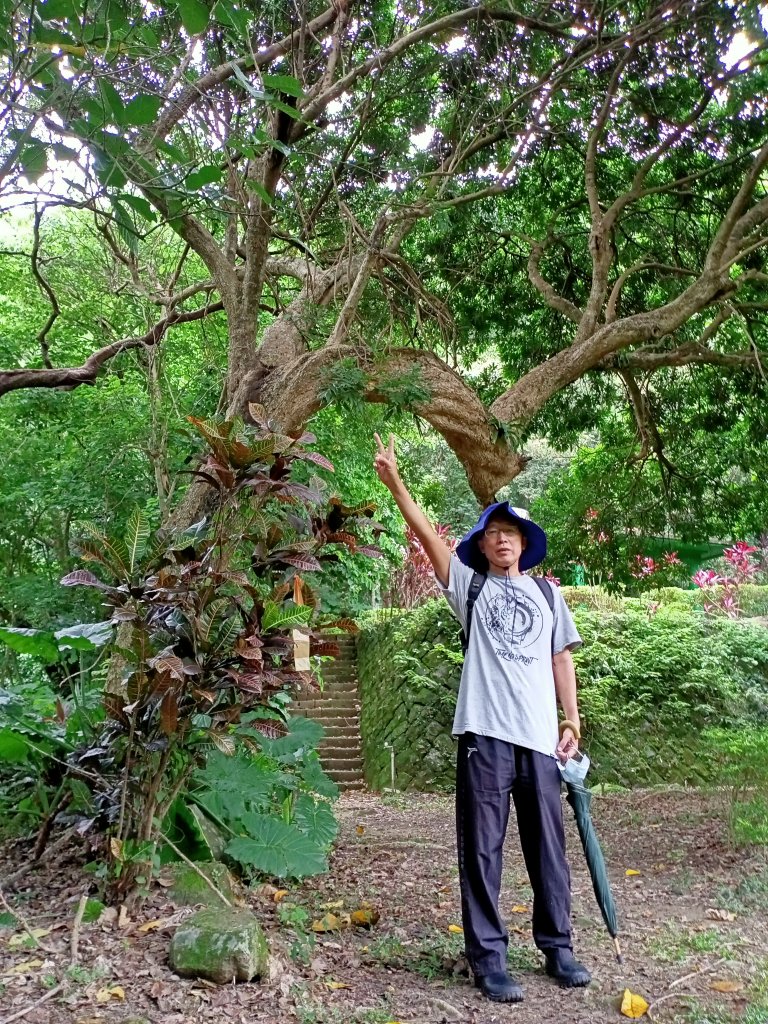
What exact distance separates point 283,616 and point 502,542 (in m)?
0.84

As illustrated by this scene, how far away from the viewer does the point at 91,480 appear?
26.8ft

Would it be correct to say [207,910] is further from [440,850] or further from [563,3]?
[563,3]

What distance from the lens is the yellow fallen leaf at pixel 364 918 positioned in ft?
11.0

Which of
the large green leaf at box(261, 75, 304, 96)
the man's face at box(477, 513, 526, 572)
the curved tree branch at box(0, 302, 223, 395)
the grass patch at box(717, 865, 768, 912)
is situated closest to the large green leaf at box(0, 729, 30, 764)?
the curved tree branch at box(0, 302, 223, 395)

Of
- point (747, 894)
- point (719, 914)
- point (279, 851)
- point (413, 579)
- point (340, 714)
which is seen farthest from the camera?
point (413, 579)

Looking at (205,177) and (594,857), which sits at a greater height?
(205,177)

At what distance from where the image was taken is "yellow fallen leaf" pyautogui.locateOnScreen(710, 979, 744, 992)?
272cm

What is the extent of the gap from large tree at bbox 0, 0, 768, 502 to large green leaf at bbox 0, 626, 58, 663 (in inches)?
57.7

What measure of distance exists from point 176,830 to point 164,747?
742 mm

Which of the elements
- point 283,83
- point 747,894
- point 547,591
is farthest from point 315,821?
point 283,83

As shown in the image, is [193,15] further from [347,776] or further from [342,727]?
[342,727]

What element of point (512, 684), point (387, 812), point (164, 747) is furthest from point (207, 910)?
point (387, 812)

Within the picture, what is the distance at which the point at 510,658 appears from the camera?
2889 mm

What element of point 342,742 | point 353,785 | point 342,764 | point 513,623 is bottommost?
point 353,785
